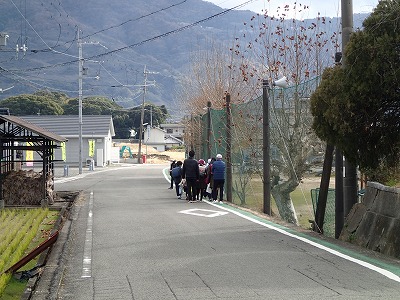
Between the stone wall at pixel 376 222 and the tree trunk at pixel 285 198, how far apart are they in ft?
28.1

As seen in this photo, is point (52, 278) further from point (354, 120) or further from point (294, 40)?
point (294, 40)

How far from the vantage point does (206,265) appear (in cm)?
1018

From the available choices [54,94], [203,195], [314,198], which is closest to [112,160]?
[54,94]

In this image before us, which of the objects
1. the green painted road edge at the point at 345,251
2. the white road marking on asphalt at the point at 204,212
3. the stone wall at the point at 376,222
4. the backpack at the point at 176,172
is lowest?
the green painted road edge at the point at 345,251

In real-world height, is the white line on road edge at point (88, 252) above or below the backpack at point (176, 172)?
below

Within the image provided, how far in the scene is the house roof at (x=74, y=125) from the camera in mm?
74438

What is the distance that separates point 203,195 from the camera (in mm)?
25078

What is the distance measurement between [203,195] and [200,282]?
16172mm

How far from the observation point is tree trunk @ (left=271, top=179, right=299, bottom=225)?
2217 centimetres

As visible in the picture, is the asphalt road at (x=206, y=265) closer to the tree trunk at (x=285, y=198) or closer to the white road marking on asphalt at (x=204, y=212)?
the white road marking on asphalt at (x=204, y=212)

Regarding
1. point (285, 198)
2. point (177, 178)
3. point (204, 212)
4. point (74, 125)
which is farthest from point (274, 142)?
point (74, 125)

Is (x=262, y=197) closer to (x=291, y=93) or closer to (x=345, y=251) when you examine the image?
(x=291, y=93)

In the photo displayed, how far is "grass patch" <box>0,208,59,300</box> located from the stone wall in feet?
19.5

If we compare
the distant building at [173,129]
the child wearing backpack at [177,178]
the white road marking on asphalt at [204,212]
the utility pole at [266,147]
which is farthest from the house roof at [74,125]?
the distant building at [173,129]
